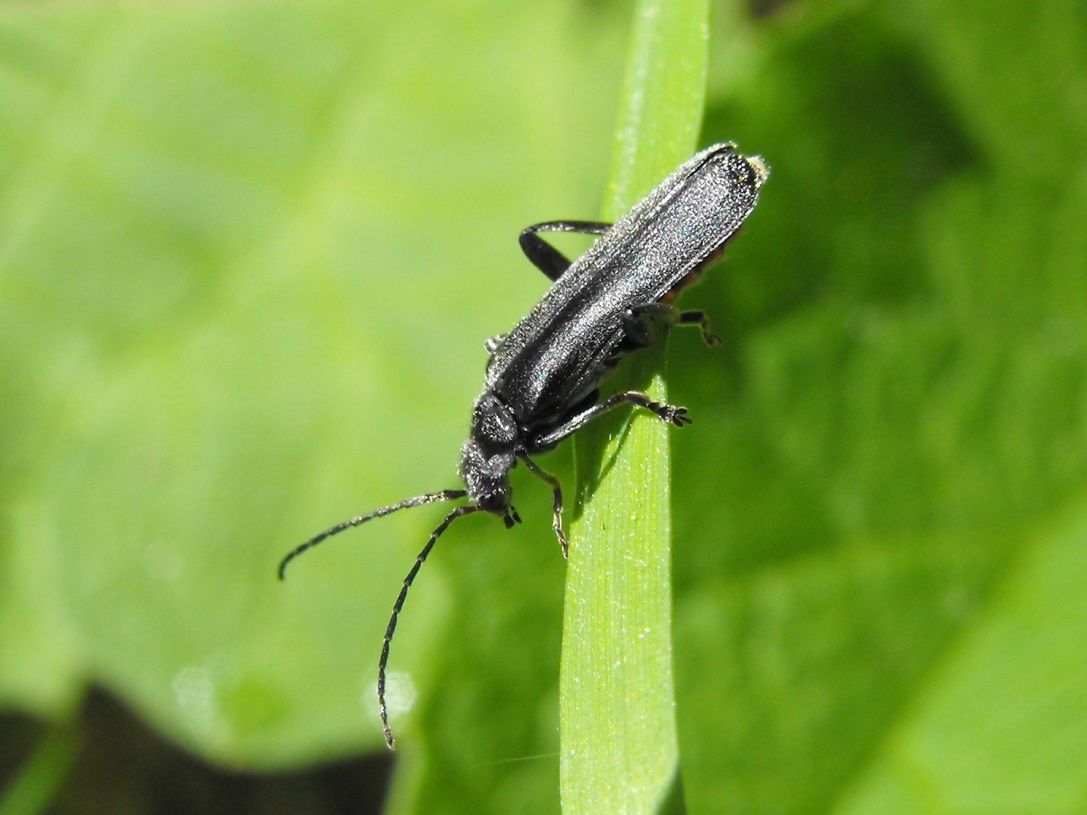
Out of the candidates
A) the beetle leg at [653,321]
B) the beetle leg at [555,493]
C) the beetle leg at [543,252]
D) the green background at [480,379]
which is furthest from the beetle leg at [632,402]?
the beetle leg at [543,252]

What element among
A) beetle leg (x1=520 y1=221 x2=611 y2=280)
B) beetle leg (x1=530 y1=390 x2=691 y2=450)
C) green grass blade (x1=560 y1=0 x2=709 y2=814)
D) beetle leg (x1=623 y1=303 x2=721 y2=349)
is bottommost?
green grass blade (x1=560 y1=0 x2=709 y2=814)

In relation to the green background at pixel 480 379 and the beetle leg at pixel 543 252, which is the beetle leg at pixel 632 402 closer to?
the green background at pixel 480 379

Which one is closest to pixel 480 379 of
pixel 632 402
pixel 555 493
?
pixel 555 493

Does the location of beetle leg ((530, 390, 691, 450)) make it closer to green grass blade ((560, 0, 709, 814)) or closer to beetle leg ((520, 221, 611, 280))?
green grass blade ((560, 0, 709, 814))

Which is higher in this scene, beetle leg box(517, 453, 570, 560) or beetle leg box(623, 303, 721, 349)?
beetle leg box(623, 303, 721, 349)

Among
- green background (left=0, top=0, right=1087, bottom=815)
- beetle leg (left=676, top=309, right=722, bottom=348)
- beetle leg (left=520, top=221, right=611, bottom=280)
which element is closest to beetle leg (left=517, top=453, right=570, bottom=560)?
green background (left=0, top=0, right=1087, bottom=815)

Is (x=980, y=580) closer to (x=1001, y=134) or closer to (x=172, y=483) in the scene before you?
(x=1001, y=134)

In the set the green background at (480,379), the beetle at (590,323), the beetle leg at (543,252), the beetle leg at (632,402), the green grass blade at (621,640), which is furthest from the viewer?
the beetle leg at (543,252)

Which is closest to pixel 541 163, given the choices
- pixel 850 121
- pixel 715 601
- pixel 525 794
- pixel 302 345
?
pixel 302 345

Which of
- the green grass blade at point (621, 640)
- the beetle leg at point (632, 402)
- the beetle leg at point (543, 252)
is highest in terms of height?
the beetle leg at point (543, 252)

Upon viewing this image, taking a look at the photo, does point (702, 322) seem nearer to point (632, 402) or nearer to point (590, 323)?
point (590, 323)
